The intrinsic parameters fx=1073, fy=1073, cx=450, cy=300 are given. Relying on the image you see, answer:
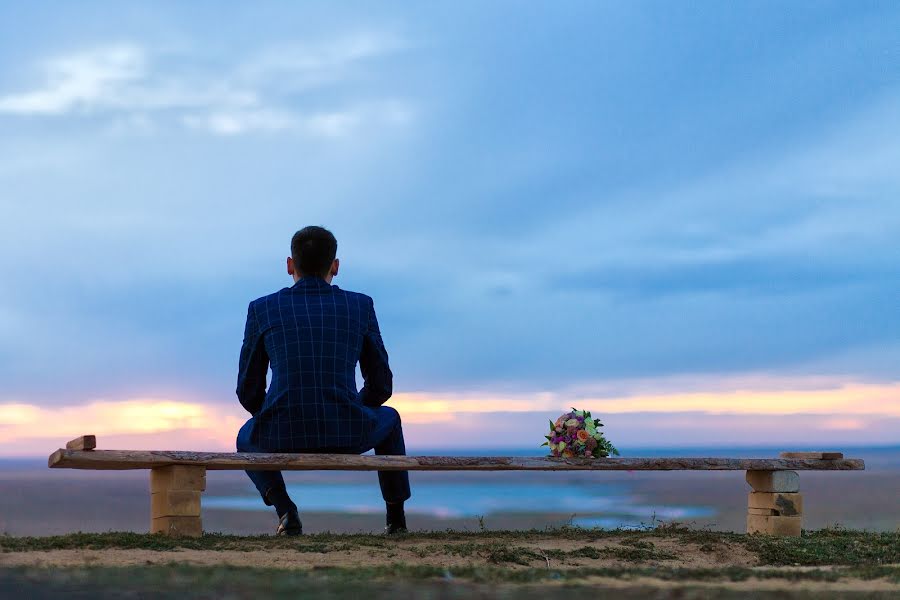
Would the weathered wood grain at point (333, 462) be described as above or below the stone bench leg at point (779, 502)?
above

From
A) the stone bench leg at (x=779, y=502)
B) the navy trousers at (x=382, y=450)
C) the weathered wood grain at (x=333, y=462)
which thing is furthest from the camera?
the stone bench leg at (x=779, y=502)

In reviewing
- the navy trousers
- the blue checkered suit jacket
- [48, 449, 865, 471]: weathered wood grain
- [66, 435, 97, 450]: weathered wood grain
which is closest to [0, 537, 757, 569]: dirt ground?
the navy trousers

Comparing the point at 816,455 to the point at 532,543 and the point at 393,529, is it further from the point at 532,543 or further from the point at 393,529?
the point at 393,529

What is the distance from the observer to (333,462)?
7.71 metres

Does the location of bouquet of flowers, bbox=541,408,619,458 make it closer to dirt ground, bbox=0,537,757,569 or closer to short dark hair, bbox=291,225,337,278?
dirt ground, bbox=0,537,757,569

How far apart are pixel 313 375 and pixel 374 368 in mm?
670

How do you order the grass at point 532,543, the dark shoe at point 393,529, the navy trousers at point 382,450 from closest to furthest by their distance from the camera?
1. the grass at point 532,543
2. the navy trousers at point 382,450
3. the dark shoe at point 393,529

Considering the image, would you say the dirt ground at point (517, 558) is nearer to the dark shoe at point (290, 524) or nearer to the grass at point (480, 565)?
the grass at point (480, 565)

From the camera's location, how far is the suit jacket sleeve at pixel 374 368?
319 inches

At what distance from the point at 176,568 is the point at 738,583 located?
298cm

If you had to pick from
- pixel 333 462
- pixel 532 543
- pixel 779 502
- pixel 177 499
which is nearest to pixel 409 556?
pixel 333 462

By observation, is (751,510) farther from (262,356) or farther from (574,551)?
(262,356)

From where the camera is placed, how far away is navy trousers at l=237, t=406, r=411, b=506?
804 cm

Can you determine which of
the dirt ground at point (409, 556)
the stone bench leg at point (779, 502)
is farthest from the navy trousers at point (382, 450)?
the stone bench leg at point (779, 502)
